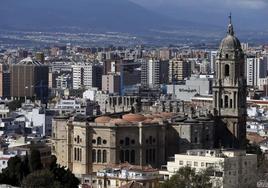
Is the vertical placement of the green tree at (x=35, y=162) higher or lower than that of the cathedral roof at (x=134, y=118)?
lower

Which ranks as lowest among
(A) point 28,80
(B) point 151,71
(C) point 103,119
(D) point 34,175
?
(D) point 34,175

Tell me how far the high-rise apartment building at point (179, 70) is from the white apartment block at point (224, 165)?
102m

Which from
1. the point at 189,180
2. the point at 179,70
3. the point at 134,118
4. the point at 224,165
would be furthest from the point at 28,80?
the point at 189,180

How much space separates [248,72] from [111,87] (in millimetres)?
25838

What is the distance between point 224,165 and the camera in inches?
1832

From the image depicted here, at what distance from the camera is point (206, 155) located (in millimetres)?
48812

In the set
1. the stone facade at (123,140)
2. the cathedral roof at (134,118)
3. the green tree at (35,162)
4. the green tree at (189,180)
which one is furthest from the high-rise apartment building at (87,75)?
the green tree at (189,180)

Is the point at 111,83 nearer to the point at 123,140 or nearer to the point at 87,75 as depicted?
the point at 87,75

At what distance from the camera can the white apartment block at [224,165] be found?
46125 mm

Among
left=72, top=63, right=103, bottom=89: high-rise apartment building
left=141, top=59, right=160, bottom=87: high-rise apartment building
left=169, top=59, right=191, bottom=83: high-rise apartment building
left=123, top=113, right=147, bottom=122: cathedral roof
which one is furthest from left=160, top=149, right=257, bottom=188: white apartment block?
left=169, top=59, right=191, bottom=83: high-rise apartment building

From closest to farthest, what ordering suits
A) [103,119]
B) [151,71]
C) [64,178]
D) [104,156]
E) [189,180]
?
[189,180] → [64,178] → [104,156] → [103,119] → [151,71]

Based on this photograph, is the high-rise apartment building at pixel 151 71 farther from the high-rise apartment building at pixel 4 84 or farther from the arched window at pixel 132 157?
the arched window at pixel 132 157

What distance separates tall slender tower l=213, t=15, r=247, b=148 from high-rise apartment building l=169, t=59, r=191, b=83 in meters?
89.8

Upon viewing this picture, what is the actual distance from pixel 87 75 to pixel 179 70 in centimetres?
1448
